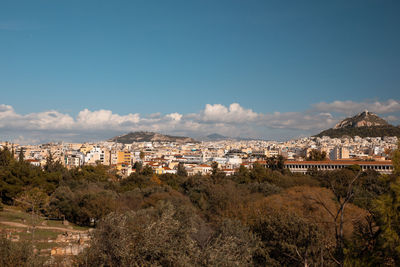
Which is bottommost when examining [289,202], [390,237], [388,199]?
[289,202]

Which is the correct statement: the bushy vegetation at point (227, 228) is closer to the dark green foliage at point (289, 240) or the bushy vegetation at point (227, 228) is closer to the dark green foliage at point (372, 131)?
the dark green foliage at point (289, 240)

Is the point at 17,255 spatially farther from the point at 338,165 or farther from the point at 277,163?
the point at 338,165

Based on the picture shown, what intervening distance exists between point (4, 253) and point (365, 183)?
37559 millimetres

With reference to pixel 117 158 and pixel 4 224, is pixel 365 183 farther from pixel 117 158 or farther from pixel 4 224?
pixel 117 158

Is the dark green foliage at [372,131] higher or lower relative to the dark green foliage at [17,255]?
higher

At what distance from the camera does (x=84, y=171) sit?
165 ft

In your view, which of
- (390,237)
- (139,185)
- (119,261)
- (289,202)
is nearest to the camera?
(390,237)

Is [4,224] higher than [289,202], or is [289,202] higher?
[289,202]

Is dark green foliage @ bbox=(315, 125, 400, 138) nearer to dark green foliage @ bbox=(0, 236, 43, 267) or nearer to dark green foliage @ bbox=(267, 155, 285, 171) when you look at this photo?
dark green foliage @ bbox=(267, 155, 285, 171)

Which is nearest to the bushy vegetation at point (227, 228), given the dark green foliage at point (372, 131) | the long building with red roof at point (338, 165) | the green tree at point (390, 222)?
the green tree at point (390, 222)

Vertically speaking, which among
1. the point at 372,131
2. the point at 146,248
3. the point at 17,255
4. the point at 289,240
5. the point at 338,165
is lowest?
the point at 338,165

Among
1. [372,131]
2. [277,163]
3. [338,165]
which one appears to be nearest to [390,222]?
[277,163]

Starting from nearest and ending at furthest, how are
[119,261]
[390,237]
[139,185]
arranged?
[390,237] → [119,261] → [139,185]

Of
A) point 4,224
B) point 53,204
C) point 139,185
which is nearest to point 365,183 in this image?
point 139,185
